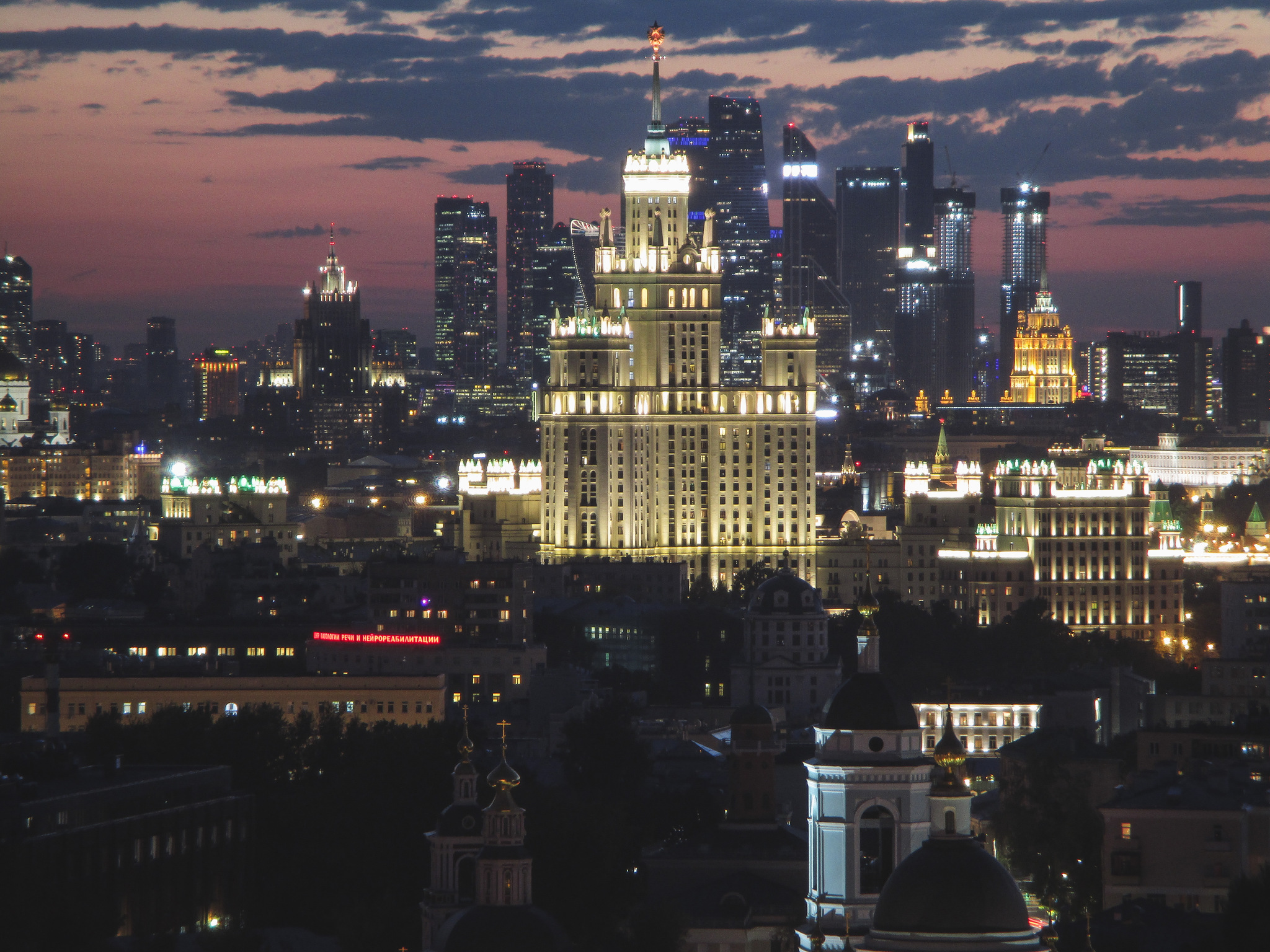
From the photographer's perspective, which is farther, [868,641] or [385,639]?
[385,639]

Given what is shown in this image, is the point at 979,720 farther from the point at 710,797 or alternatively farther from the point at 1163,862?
the point at 1163,862

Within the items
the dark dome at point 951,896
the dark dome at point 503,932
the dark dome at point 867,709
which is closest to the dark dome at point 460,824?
the dark dome at point 503,932

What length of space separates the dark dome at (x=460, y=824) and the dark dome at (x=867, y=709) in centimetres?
2423

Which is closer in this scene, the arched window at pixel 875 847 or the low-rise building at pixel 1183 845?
the arched window at pixel 875 847

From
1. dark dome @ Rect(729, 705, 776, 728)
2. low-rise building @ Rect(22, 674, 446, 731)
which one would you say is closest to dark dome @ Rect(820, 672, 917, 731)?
dark dome @ Rect(729, 705, 776, 728)

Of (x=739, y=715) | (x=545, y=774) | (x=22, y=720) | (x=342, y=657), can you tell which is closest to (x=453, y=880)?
(x=739, y=715)

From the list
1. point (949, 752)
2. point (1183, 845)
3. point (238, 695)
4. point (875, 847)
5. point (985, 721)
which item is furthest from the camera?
point (985, 721)

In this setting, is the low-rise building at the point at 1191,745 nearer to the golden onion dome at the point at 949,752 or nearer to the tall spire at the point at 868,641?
the tall spire at the point at 868,641

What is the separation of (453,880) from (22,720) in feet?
256

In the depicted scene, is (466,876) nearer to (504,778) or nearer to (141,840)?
(504,778)

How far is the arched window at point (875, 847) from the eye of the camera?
255 feet

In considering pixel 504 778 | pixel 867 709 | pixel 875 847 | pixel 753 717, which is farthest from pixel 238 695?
pixel 875 847

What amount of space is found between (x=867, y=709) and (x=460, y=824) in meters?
25.8

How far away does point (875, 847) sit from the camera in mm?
77812
